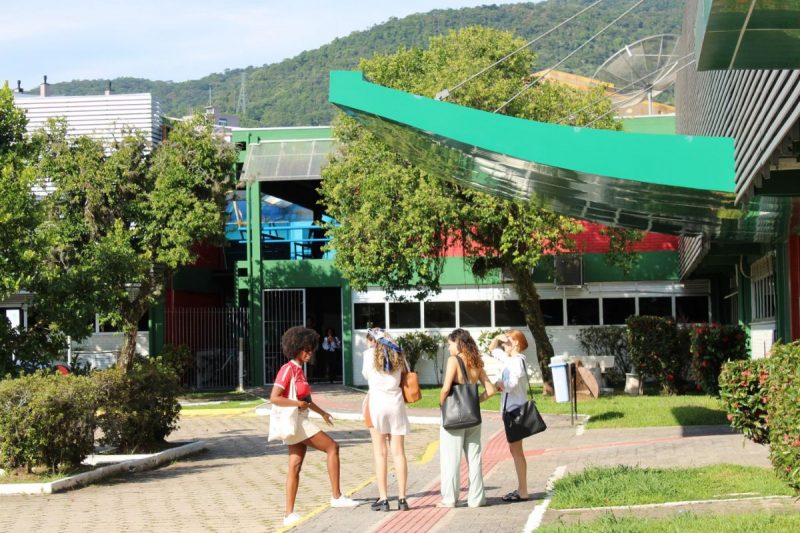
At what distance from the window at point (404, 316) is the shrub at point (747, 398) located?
21301mm

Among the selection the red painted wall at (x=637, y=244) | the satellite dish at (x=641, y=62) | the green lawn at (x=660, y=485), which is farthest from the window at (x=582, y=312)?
the green lawn at (x=660, y=485)

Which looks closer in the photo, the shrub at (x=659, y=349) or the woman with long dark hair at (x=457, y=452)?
the woman with long dark hair at (x=457, y=452)

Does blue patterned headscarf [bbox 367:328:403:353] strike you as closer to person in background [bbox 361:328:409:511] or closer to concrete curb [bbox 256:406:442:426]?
person in background [bbox 361:328:409:511]

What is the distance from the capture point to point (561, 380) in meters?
19.2

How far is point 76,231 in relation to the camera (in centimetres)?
2623

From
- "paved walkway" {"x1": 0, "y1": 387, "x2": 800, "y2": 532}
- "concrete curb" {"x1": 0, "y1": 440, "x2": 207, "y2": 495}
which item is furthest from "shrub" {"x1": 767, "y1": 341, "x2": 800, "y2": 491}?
"concrete curb" {"x1": 0, "y1": 440, "x2": 207, "y2": 495}

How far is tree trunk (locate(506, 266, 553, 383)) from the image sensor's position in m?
24.9

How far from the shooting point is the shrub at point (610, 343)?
29.8 metres

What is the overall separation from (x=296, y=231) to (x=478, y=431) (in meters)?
27.1

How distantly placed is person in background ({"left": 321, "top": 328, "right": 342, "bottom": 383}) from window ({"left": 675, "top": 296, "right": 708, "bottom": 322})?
1015cm

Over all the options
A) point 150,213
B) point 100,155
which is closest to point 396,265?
point 150,213

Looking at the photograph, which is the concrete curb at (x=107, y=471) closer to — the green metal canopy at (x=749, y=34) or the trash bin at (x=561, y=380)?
the trash bin at (x=561, y=380)

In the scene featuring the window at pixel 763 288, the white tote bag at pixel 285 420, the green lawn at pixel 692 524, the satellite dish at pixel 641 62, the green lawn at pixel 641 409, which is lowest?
the green lawn at pixel 641 409

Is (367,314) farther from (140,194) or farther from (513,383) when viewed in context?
(513,383)
